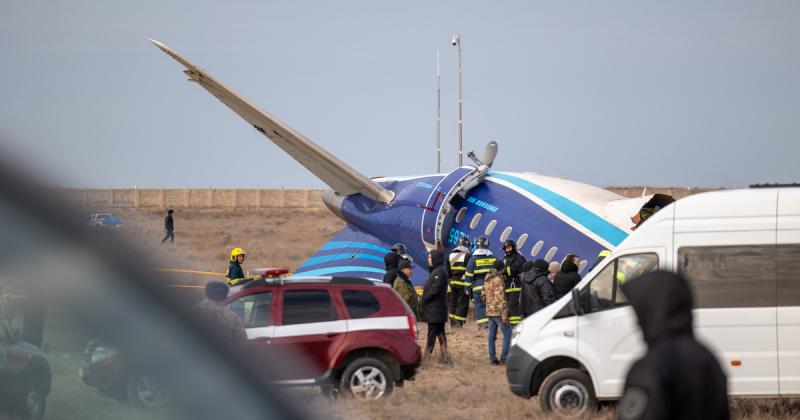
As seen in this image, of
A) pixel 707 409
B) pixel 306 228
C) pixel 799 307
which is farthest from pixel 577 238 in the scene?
pixel 306 228

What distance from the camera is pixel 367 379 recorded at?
39.2ft

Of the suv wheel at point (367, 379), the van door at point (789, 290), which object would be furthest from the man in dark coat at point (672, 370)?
the suv wheel at point (367, 379)

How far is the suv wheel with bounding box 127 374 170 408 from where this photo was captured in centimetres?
302

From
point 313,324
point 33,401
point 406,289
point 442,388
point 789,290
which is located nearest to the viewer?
point 33,401

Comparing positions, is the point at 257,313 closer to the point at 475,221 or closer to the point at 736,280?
the point at 736,280

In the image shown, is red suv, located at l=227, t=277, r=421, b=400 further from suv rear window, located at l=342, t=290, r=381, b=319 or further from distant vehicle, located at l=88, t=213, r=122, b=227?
distant vehicle, located at l=88, t=213, r=122, b=227

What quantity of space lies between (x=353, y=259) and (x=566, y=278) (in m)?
10.7

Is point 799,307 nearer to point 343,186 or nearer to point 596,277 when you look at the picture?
point 596,277

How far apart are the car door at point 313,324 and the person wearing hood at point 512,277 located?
17.6ft

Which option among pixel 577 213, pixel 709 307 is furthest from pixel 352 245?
pixel 709 307

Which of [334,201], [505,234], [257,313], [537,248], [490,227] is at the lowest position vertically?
[257,313]

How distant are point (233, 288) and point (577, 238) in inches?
360

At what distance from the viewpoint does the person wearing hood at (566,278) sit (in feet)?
52.6

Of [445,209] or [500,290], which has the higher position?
[445,209]
